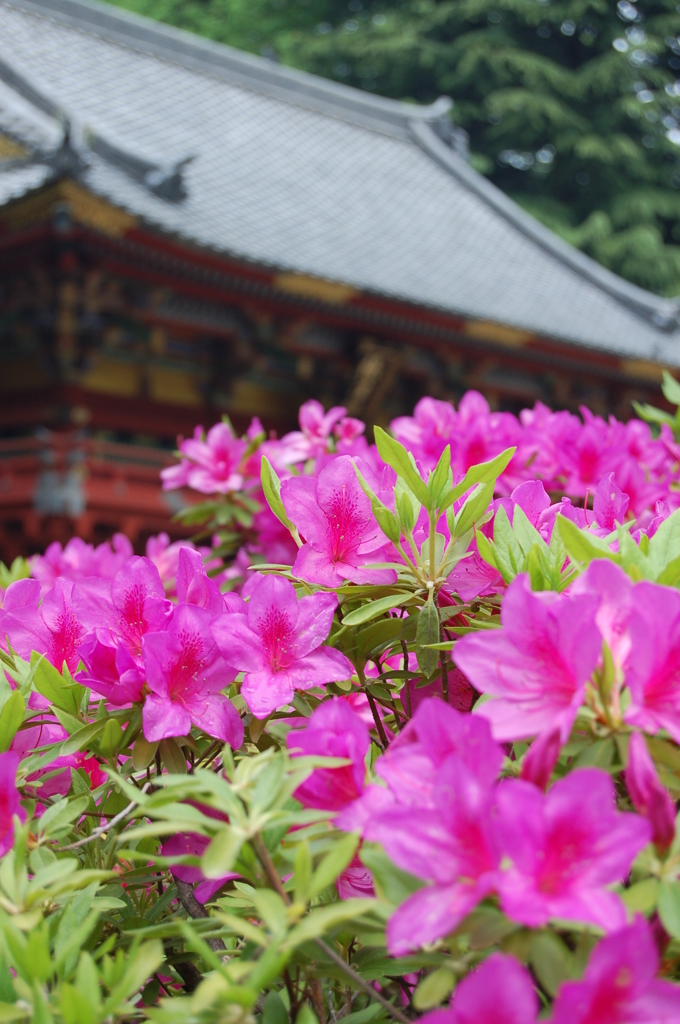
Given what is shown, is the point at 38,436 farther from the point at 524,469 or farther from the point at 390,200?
the point at 390,200

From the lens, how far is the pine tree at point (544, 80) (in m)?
16.5

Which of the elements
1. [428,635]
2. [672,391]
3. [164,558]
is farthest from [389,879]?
[164,558]

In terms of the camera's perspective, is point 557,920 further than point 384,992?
No

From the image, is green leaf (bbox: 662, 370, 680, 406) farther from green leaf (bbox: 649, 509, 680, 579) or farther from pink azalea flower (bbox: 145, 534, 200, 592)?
pink azalea flower (bbox: 145, 534, 200, 592)

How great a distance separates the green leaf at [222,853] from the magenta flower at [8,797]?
0.68ft

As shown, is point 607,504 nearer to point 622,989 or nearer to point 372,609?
point 372,609

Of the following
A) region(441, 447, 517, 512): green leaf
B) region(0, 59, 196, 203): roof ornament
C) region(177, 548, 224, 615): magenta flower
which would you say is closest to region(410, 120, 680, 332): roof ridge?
region(0, 59, 196, 203): roof ornament

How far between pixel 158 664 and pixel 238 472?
111 cm

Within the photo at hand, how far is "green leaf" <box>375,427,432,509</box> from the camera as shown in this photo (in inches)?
29.8

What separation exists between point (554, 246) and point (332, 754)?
10978 millimetres

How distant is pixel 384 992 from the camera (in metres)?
0.80

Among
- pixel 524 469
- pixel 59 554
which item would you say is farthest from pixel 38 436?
pixel 524 469

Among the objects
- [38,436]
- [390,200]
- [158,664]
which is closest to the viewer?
[158,664]

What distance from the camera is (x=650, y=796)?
0.52 meters
